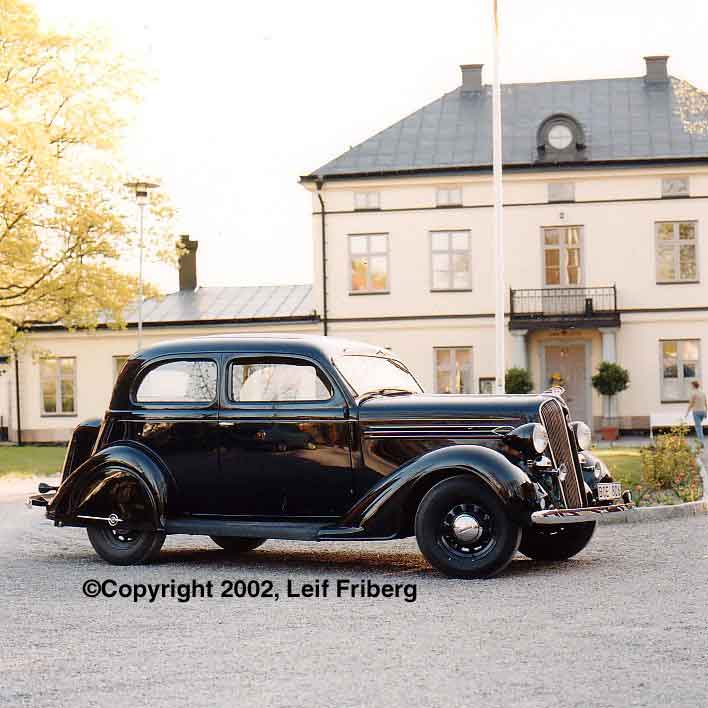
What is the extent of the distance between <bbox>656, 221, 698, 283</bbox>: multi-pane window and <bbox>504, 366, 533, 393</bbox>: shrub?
4.99 m

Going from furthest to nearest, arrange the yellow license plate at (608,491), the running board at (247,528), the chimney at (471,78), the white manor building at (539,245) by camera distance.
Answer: the chimney at (471,78), the white manor building at (539,245), the yellow license plate at (608,491), the running board at (247,528)

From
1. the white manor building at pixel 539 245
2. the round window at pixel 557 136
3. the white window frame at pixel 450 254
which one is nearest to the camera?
the white manor building at pixel 539 245

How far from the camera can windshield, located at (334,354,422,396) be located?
9.63m

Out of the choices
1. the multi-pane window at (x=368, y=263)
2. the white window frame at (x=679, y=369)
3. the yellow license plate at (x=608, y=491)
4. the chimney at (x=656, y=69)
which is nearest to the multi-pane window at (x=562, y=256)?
the white window frame at (x=679, y=369)

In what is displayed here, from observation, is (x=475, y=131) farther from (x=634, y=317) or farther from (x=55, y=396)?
(x=55, y=396)

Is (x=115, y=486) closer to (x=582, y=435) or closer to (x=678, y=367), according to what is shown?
(x=582, y=435)

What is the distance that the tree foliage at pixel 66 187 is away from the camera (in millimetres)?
24531

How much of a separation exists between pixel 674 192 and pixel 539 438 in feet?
88.8

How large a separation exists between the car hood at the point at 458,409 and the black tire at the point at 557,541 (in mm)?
1091

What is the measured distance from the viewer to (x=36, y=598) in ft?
27.1

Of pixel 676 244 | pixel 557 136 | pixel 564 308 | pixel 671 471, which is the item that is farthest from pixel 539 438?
pixel 557 136

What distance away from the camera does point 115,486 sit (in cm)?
977

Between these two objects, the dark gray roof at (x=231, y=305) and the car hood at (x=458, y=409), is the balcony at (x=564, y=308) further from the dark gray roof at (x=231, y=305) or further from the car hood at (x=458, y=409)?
the car hood at (x=458, y=409)

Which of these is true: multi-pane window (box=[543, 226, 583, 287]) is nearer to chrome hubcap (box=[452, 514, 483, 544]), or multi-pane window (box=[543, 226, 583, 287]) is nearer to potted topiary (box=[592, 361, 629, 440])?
potted topiary (box=[592, 361, 629, 440])
